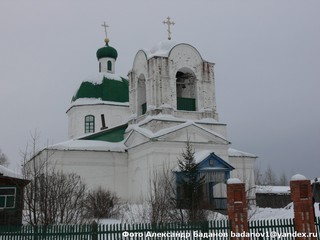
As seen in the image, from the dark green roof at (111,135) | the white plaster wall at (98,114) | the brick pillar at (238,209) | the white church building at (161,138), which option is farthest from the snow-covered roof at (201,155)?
the brick pillar at (238,209)

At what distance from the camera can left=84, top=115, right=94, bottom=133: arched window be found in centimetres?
3041

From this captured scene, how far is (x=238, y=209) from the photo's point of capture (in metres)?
9.98

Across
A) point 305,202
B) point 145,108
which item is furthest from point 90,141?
point 305,202

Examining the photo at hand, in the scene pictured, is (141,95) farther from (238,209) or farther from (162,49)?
(238,209)

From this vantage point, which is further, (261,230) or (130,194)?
(130,194)

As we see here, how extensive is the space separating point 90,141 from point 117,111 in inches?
266

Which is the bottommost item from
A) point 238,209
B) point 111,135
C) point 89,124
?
point 238,209

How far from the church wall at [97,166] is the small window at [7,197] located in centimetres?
480

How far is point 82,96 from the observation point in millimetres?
30922

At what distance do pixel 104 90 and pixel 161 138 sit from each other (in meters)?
10.8

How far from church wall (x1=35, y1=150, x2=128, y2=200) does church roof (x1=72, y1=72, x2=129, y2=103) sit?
798cm

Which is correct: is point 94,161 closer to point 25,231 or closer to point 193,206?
point 193,206

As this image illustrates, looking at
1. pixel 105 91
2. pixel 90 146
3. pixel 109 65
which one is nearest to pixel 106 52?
pixel 109 65

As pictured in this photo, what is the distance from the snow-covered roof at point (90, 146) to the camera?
22.8 metres
